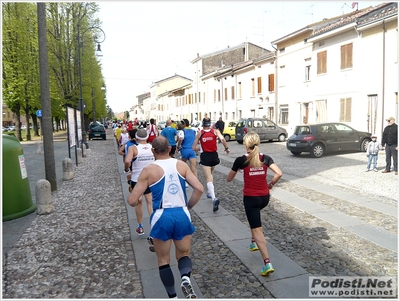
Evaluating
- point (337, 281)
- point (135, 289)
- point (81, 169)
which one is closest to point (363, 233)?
point (337, 281)

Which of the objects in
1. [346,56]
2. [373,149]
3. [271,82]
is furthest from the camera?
[271,82]

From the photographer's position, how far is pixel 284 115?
27.3 metres

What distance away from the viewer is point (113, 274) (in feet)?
14.4

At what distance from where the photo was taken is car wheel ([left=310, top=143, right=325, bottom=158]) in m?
15.3

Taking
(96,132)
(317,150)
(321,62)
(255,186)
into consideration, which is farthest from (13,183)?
(96,132)

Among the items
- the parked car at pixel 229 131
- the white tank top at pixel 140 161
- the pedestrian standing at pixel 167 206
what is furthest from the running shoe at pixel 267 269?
the parked car at pixel 229 131

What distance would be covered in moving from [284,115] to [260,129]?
454 centimetres

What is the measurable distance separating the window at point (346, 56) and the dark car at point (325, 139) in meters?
5.31

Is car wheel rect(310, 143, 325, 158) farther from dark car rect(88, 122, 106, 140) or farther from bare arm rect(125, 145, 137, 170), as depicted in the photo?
dark car rect(88, 122, 106, 140)

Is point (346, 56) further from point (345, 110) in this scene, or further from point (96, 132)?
point (96, 132)

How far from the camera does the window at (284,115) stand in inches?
1056

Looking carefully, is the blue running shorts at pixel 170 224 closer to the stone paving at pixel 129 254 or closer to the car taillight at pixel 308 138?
the stone paving at pixel 129 254

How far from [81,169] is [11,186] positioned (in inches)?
290

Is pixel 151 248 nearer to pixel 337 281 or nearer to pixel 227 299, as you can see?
pixel 227 299
